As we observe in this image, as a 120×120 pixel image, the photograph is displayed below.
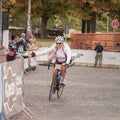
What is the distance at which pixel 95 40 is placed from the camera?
152 feet

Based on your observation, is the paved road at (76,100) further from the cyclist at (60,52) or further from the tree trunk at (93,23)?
the tree trunk at (93,23)

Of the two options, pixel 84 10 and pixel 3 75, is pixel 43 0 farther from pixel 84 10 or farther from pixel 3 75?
pixel 3 75

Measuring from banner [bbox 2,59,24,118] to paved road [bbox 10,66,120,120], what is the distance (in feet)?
1.49

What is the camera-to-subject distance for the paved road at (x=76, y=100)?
523 inches

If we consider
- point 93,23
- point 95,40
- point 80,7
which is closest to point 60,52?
point 95,40

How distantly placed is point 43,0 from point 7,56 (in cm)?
4711

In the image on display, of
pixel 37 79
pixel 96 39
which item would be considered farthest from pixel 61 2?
pixel 37 79

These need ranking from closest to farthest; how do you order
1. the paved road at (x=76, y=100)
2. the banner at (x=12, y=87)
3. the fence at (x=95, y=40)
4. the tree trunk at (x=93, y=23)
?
the banner at (x=12, y=87)
the paved road at (x=76, y=100)
the fence at (x=95, y=40)
the tree trunk at (x=93, y=23)

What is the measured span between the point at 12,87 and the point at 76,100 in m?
4.89

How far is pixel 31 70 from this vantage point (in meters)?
28.0

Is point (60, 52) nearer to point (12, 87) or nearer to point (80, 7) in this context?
point (12, 87)

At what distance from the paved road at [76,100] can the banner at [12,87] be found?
45cm

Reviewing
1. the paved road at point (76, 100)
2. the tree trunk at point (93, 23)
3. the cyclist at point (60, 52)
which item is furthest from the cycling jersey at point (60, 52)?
the tree trunk at point (93, 23)

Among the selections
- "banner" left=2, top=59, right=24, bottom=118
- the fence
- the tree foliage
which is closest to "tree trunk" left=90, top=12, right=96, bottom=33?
the tree foliage
